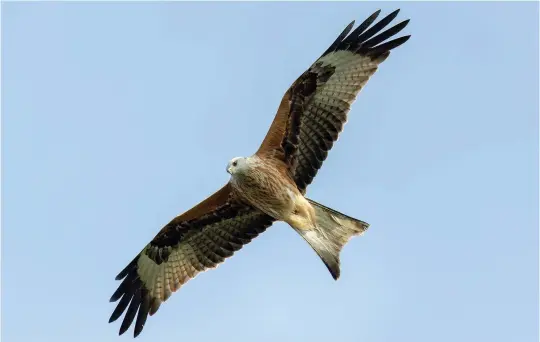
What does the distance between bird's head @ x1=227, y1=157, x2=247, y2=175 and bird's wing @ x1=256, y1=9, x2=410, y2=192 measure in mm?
400

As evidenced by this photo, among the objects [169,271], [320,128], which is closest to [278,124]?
[320,128]

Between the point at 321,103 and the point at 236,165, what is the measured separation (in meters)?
1.29

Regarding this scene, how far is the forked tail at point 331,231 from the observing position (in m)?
12.8

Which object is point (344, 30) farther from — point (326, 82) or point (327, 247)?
point (327, 247)

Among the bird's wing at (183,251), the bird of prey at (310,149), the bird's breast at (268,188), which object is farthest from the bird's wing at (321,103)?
the bird's wing at (183,251)

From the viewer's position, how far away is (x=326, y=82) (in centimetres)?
1284

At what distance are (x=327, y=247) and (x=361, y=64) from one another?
2.17m

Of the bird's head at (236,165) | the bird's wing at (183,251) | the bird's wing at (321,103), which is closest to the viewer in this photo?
the bird's head at (236,165)

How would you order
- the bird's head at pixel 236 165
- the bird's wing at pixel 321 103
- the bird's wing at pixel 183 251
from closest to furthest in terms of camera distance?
the bird's head at pixel 236 165 < the bird's wing at pixel 321 103 < the bird's wing at pixel 183 251

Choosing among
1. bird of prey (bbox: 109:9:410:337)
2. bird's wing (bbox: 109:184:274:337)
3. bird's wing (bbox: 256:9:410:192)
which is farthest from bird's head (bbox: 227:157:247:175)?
bird's wing (bbox: 109:184:274:337)

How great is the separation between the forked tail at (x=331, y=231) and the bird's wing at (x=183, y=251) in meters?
0.79

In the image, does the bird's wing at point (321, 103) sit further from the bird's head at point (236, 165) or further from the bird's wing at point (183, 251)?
the bird's wing at point (183, 251)

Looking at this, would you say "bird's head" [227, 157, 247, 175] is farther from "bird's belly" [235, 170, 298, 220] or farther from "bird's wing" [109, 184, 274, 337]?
"bird's wing" [109, 184, 274, 337]

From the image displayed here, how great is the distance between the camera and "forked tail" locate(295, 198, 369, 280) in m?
12.8
